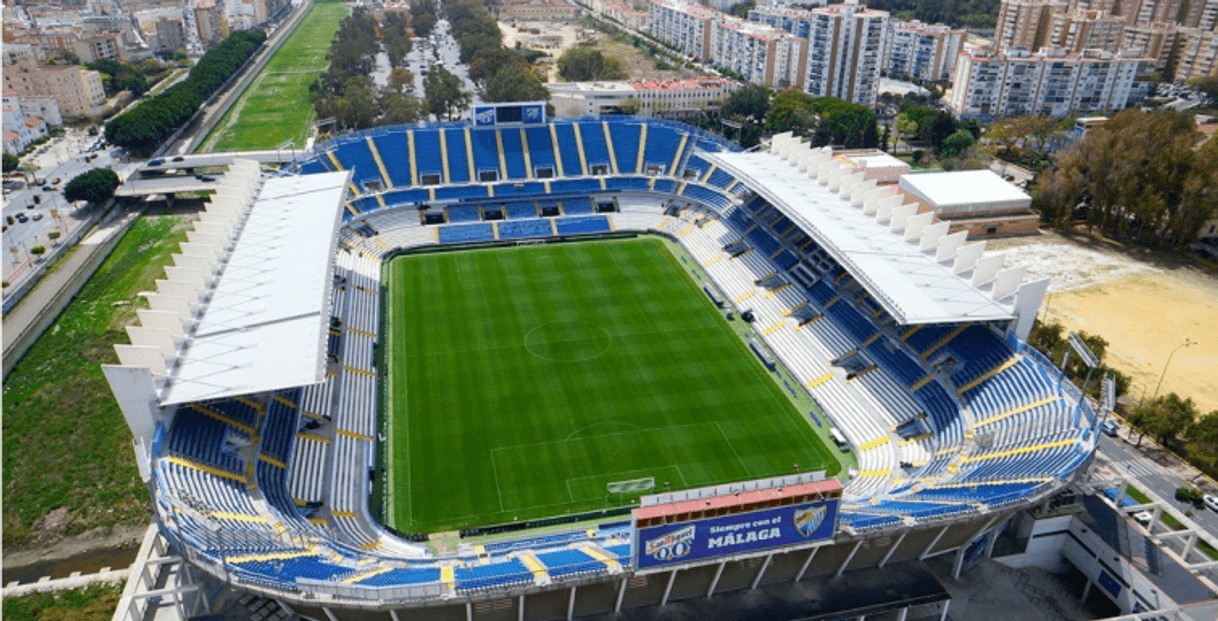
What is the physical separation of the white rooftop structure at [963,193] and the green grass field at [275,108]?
7518 centimetres

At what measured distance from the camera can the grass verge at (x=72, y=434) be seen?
39.0 metres

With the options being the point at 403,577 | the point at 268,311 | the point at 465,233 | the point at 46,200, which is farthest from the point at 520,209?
the point at 46,200

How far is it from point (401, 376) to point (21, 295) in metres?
34.0

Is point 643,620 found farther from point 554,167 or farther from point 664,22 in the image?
point 664,22

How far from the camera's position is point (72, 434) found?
44.4m

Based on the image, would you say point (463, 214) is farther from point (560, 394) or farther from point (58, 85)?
point (58, 85)

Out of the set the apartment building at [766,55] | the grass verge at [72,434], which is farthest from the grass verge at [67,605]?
the apartment building at [766,55]

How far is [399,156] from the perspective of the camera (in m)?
73.3

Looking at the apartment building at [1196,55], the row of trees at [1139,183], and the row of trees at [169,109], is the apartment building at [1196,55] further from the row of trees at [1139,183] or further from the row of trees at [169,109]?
the row of trees at [169,109]

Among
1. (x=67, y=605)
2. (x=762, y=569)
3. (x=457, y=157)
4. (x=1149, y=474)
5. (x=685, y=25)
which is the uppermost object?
(x=685, y=25)

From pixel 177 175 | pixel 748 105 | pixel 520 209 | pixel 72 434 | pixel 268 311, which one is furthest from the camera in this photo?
pixel 748 105

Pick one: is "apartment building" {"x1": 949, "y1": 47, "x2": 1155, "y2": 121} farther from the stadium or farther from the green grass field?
the green grass field

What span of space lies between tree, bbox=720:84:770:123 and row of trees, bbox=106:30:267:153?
2853 inches

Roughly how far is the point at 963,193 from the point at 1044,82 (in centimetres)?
5367
